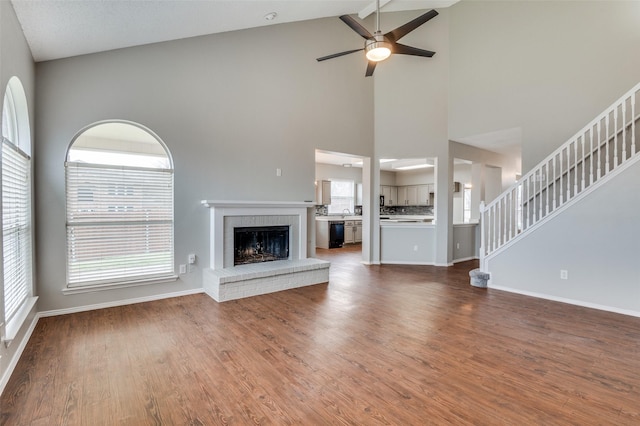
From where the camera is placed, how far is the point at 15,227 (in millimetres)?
2547

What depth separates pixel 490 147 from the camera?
6.83 metres

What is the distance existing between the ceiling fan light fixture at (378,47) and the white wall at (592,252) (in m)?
3.06

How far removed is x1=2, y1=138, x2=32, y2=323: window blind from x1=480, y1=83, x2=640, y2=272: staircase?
552cm

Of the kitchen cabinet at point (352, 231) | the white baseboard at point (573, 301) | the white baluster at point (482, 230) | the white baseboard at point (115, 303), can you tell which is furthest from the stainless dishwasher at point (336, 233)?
the white baseboard at point (115, 303)

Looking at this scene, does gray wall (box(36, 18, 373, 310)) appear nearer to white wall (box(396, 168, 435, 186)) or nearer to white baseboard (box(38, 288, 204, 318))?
white baseboard (box(38, 288, 204, 318))

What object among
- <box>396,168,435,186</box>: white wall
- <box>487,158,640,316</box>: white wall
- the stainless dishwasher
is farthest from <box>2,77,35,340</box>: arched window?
<box>396,168,435,186</box>: white wall

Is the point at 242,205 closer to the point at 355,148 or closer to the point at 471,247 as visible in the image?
the point at 355,148

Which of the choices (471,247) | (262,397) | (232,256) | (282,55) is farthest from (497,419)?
(471,247)

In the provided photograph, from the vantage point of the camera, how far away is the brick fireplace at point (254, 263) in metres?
4.00

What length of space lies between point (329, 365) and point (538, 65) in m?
5.72

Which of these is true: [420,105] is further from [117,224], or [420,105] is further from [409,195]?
[117,224]

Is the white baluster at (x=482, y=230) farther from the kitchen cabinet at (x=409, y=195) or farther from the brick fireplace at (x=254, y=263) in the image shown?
the kitchen cabinet at (x=409, y=195)

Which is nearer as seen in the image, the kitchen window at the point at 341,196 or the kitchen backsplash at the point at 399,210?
the kitchen backsplash at the point at 399,210

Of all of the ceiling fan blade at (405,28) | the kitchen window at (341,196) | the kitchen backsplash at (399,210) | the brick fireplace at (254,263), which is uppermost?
the ceiling fan blade at (405,28)
